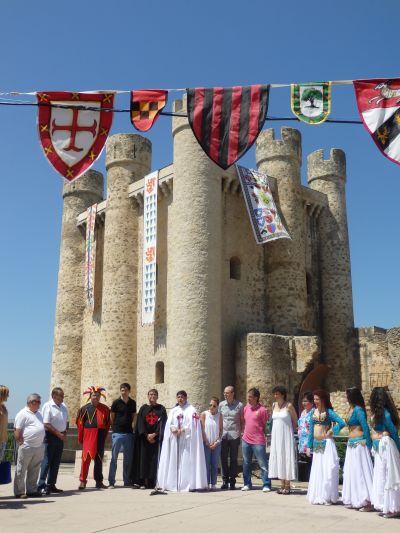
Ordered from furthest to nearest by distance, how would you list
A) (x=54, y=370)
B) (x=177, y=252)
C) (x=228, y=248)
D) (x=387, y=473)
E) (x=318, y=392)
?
(x=54, y=370) < (x=228, y=248) < (x=177, y=252) < (x=318, y=392) < (x=387, y=473)

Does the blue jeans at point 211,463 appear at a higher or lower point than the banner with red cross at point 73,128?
lower

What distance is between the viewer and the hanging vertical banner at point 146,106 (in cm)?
995

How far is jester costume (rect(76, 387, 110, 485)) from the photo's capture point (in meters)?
9.87

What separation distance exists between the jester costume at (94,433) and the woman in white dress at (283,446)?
2.78 m

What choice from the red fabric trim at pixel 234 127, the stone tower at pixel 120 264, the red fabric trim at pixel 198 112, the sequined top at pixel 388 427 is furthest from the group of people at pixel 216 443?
the stone tower at pixel 120 264

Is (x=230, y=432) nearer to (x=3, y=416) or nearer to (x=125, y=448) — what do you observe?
(x=125, y=448)

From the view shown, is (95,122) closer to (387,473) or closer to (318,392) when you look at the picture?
(318,392)

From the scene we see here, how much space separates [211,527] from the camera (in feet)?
20.4

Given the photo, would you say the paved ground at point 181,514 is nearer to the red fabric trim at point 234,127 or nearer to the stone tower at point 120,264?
the red fabric trim at point 234,127

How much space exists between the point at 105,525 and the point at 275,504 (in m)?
2.53

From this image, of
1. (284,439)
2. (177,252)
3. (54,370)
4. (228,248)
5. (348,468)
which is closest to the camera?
(348,468)

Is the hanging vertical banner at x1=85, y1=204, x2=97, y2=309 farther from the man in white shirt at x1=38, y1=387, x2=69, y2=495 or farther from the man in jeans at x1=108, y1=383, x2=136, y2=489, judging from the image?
the man in white shirt at x1=38, y1=387, x2=69, y2=495

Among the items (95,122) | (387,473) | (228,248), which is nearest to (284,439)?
(387,473)

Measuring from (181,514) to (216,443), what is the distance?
2856 millimetres
